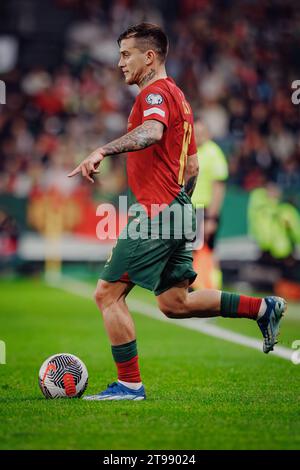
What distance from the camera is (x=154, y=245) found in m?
6.67

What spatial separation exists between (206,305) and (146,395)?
751mm

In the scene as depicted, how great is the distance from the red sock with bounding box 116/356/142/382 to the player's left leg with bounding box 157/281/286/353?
1.44ft

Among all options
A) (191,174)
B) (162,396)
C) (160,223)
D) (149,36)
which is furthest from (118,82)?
(162,396)

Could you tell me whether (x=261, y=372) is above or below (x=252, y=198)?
below

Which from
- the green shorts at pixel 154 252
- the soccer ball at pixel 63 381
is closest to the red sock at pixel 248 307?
the green shorts at pixel 154 252

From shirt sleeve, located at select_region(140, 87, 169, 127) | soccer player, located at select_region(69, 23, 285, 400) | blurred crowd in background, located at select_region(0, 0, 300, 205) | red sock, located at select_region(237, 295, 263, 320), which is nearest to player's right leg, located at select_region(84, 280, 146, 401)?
soccer player, located at select_region(69, 23, 285, 400)

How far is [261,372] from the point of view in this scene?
26.8 feet

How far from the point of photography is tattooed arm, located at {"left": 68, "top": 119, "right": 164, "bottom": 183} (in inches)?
240

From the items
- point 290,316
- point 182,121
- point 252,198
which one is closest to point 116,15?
point 252,198

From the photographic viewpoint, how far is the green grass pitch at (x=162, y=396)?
533cm

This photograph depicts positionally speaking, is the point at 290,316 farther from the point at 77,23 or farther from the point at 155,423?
the point at 77,23

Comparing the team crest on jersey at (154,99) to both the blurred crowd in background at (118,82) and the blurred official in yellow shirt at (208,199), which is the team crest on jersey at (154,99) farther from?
the blurred crowd in background at (118,82)

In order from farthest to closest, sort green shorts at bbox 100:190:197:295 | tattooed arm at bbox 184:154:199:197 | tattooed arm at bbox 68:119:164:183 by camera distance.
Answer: tattooed arm at bbox 184:154:199:197, green shorts at bbox 100:190:197:295, tattooed arm at bbox 68:119:164:183

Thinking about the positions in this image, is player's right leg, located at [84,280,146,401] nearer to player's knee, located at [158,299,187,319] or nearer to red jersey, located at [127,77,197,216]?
player's knee, located at [158,299,187,319]
